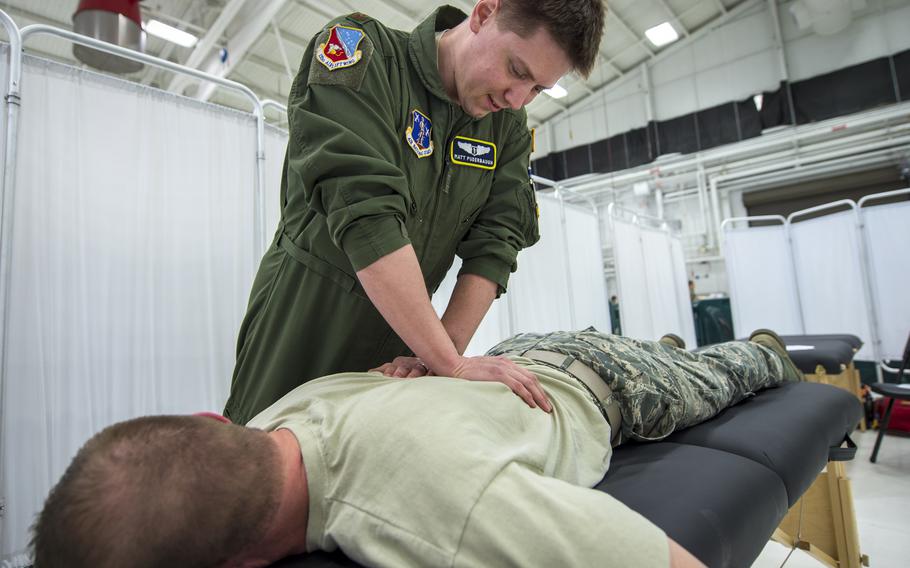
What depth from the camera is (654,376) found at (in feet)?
3.29

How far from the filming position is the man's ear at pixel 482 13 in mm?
775

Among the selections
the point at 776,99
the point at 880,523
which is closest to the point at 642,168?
the point at 776,99

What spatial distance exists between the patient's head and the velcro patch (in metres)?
0.64

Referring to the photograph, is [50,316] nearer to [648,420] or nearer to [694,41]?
[648,420]

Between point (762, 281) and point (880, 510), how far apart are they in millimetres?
3065

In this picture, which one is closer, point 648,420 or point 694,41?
point 648,420

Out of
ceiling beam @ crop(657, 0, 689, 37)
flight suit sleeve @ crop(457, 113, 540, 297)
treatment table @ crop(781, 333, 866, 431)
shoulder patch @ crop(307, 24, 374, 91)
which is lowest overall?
treatment table @ crop(781, 333, 866, 431)

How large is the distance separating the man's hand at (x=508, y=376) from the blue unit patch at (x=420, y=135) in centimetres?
39

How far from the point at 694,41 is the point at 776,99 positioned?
1.68 metres

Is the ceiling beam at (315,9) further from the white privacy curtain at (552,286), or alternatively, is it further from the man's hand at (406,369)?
the man's hand at (406,369)

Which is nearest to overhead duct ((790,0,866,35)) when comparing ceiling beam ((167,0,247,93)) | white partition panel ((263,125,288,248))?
ceiling beam ((167,0,247,93))

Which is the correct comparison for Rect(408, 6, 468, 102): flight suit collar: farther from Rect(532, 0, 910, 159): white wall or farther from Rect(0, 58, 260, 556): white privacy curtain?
Rect(532, 0, 910, 159): white wall

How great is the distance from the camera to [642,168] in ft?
23.0

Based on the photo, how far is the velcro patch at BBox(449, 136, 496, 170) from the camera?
93cm
